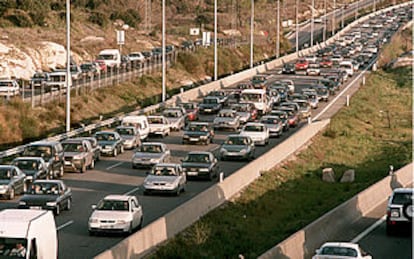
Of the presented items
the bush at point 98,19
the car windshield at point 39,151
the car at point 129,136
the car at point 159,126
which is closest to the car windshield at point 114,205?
the car windshield at point 39,151

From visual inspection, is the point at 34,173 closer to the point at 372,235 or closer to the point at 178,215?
the point at 178,215

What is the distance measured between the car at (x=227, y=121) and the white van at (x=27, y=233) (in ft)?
126

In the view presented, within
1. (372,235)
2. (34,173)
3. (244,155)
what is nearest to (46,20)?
(244,155)

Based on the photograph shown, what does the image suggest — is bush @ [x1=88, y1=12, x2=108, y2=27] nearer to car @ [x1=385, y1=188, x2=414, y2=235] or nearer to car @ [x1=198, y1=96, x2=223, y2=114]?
car @ [x1=198, y1=96, x2=223, y2=114]

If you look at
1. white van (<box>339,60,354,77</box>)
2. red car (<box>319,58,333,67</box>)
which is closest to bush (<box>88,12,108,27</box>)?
red car (<box>319,58,333,67</box>)

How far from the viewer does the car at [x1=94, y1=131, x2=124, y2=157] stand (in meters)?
51.8

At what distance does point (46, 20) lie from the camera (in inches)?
4424

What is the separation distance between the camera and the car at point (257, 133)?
57.5 meters

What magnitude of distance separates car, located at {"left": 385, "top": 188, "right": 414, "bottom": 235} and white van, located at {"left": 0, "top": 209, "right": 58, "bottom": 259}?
44.2 feet

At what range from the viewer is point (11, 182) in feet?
127

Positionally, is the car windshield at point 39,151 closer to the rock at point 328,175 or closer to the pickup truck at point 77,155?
the pickup truck at point 77,155

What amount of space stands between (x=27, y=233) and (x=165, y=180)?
53.8 ft

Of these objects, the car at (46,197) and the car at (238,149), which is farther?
the car at (238,149)

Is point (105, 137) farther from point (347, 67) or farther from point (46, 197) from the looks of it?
point (347, 67)
